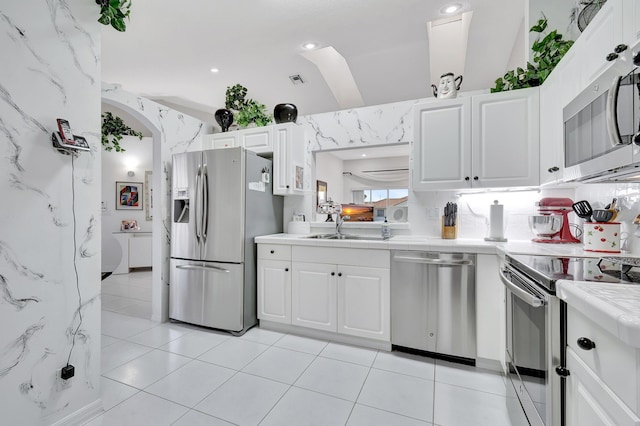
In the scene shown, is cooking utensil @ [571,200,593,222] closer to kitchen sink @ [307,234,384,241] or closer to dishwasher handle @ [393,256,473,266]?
dishwasher handle @ [393,256,473,266]

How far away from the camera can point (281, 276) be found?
2.78 m

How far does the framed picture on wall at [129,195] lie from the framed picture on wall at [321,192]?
4.47m

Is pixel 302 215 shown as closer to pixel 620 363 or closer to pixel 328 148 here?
pixel 328 148

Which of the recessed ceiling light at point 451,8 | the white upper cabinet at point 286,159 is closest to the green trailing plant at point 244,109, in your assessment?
the white upper cabinet at point 286,159

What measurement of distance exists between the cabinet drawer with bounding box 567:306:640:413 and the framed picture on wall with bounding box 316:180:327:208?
8.80 ft

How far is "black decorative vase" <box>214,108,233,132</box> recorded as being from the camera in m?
3.61

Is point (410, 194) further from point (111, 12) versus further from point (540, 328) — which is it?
point (111, 12)

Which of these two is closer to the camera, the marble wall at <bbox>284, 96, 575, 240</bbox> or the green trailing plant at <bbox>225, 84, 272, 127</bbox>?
the marble wall at <bbox>284, 96, 575, 240</bbox>

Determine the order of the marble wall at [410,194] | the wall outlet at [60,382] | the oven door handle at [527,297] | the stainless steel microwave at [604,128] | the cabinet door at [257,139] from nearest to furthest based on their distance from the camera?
the stainless steel microwave at [604,128] < the oven door handle at [527,297] < the wall outlet at [60,382] < the marble wall at [410,194] < the cabinet door at [257,139]

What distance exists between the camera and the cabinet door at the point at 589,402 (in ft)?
2.16

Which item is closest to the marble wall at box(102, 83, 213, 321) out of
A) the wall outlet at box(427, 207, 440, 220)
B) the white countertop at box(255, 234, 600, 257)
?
the white countertop at box(255, 234, 600, 257)

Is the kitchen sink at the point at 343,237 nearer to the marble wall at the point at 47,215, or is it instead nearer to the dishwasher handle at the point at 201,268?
the dishwasher handle at the point at 201,268

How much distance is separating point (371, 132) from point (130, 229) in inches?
210

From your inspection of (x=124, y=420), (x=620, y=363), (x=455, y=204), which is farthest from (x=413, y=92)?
(x=124, y=420)
